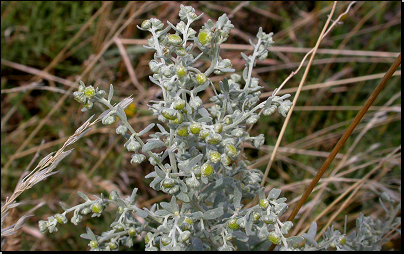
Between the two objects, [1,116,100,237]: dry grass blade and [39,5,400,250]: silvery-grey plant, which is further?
[1,116,100,237]: dry grass blade

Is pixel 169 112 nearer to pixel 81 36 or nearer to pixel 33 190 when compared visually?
pixel 33 190

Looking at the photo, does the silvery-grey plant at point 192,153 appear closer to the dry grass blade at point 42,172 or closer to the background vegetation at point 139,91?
the dry grass blade at point 42,172

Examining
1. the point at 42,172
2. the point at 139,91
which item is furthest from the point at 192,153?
the point at 139,91

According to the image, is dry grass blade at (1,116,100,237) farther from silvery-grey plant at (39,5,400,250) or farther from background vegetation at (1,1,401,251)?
background vegetation at (1,1,401,251)

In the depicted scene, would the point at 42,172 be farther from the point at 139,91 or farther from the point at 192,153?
the point at 139,91

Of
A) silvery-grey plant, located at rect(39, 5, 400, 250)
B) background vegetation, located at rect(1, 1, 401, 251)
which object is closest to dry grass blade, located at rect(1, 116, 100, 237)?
silvery-grey plant, located at rect(39, 5, 400, 250)

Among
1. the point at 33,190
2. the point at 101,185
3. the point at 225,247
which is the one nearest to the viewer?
the point at 225,247

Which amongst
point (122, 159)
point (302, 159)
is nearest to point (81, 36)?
point (122, 159)
